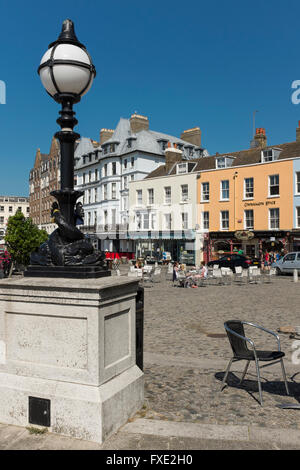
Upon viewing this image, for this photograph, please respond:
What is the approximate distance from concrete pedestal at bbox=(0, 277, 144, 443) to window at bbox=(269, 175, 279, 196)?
1241 inches

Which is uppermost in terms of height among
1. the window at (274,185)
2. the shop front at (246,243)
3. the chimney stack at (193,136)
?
the chimney stack at (193,136)

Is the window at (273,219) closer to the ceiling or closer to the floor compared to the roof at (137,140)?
closer to the floor

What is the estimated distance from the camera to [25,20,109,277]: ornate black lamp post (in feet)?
13.4

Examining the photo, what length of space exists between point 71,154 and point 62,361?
2.12 metres

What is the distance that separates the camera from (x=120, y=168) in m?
50.4

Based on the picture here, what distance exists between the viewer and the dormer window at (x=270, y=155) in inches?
1356

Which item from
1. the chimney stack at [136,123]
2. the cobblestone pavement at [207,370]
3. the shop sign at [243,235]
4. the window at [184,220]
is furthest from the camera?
the chimney stack at [136,123]

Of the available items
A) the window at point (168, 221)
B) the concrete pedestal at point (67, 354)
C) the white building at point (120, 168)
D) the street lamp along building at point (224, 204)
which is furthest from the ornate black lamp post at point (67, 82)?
the white building at point (120, 168)

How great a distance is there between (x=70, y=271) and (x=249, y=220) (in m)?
33.1

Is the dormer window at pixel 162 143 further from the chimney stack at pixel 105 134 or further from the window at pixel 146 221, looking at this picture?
the window at pixel 146 221

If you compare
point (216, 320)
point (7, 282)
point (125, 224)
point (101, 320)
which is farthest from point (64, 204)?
point (125, 224)

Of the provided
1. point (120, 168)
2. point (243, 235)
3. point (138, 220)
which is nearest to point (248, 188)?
point (243, 235)

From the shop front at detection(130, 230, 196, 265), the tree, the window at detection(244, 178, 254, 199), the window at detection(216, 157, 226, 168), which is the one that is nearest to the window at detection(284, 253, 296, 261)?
the window at detection(244, 178, 254, 199)

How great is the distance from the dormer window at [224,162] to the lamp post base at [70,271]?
35247 millimetres
